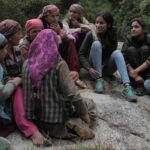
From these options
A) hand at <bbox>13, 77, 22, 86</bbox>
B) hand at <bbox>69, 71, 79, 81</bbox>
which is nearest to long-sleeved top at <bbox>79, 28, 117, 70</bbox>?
hand at <bbox>69, 71, 79, 81</bbox>

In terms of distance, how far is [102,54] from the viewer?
23.1 feet

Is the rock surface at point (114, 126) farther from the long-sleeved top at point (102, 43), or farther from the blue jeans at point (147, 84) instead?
the long-sleeved top at point (102, 43)

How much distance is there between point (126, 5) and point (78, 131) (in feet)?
29.0

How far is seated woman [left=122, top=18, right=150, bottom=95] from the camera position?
6883 mm

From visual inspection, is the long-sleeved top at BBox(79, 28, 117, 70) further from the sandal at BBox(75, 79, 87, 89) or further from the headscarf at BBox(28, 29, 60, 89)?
the headscarf at BBox(28, 29, 60, 89)

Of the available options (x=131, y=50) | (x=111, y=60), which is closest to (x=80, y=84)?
(x=111, y=60)

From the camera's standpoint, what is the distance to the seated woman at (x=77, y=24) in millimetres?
7145

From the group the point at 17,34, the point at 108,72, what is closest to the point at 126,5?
the point at 108,72

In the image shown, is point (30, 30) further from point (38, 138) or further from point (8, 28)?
point (38, 138)

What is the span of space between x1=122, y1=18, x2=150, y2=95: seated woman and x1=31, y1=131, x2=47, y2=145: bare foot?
Result: 7.18 feet

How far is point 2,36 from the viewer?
17.3 ft

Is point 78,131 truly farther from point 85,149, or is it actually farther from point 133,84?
point 133,84

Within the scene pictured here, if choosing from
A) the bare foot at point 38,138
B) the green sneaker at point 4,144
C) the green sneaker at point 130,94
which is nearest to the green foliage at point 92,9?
the green sneaker at point 130,94

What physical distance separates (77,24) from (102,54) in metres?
0.67
